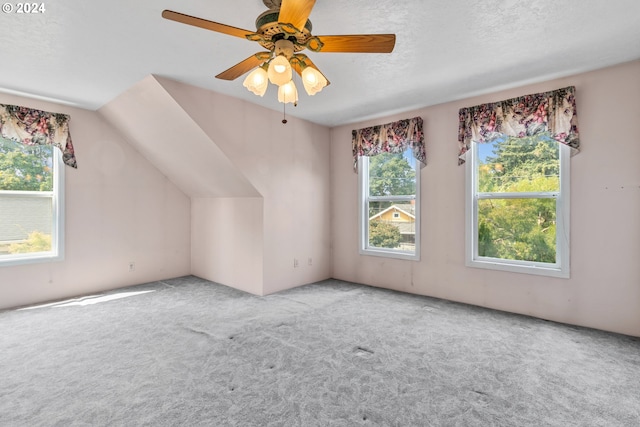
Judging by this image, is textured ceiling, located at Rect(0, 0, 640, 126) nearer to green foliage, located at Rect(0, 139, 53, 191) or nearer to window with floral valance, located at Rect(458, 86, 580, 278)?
window with floral valance, located at Rect(458, 86, 580, 278)

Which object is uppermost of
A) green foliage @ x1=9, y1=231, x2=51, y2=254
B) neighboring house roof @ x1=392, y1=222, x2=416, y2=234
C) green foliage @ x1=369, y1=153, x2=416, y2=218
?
green foliage @ x1=369, y1=153, x2=416, y2=218

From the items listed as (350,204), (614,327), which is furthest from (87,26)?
(614,327)

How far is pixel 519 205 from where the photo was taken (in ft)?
11.5

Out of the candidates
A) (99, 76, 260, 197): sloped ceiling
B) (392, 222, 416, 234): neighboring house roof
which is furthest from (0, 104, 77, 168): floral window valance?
(392, 222, 416, 234): neighboring house roof

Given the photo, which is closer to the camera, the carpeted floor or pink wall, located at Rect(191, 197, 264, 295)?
the carpeted floor

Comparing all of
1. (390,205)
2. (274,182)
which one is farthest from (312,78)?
(390,205)

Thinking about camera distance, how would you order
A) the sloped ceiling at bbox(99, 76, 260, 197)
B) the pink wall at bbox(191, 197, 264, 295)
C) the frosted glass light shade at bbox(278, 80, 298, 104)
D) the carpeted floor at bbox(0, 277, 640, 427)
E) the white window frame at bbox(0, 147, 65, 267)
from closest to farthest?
the carpeted floor at bbox(0, 277, 640, 427) < the frosted glass light shade at bbox(278, 80, 298, 104) < the sloped ceiling at bbox(99, 76, 260, 197) < the white window frame at bbox(0, 147, 65, 267) < the pink wall at bbox(191, 197, 264, 295)

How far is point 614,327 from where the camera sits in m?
2.93

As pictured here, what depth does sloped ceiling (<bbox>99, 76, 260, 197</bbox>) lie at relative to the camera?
3475mm

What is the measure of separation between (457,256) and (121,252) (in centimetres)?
442

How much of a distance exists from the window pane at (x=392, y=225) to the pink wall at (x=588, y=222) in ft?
1.32

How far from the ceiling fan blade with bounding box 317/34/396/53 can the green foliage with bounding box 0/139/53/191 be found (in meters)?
4.00

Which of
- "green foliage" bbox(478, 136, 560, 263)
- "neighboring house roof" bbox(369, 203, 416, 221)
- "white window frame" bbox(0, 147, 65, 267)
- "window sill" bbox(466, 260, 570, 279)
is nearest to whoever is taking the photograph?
"window sill" bbox(466, 260, 570, 279)

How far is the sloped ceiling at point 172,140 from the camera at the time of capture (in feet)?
11.4
